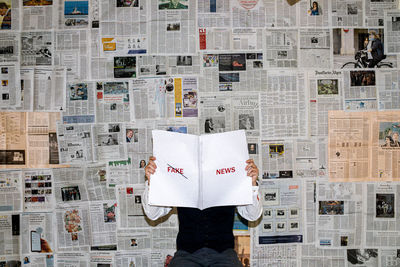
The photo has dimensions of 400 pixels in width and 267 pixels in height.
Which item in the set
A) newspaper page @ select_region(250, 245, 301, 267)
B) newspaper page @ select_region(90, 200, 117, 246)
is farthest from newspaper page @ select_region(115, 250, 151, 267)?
newspaper page @ select_region(250, 245, 301, 267)

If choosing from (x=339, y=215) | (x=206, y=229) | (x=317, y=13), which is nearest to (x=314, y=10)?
(x=317, y=13)

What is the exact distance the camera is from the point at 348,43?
65.1 inches

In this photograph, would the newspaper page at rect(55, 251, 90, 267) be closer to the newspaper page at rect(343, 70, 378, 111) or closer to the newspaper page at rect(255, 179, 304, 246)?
the newspaper page at rect(255, 179, 304, 246)

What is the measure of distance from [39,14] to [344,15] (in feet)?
5.84

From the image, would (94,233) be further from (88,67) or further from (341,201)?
(341,201)

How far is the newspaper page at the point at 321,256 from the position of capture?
168 centimetres

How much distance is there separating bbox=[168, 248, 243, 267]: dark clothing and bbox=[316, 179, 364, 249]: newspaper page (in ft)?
2.25

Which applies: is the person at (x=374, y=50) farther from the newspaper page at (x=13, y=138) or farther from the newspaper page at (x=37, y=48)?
the newspaper page at (x=13, y=138)

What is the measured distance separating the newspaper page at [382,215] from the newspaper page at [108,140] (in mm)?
1479

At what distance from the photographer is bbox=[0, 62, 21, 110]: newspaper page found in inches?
65.2

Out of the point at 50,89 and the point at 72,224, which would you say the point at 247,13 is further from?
the point at 72,224

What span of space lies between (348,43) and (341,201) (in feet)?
3.05

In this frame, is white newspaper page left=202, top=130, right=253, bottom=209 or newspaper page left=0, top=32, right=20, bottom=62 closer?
white newspaper page left=202, top=130, right=253, bottom=209

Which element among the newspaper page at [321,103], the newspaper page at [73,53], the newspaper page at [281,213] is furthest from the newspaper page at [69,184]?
the newspaper page at [321,103]
